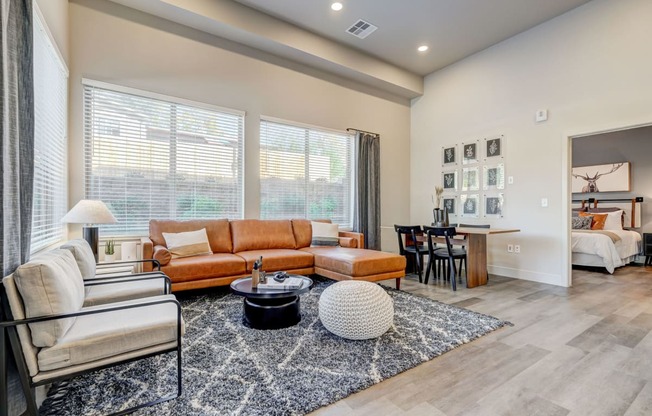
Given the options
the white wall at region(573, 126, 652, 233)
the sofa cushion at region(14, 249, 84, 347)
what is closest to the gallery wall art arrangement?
the white wall at region(573, 126, 652, 233)

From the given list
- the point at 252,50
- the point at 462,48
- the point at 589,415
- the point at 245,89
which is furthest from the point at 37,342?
the point at 462,48

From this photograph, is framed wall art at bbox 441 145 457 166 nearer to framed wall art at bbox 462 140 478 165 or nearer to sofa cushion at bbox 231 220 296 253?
framed wall art at bbox 462 140 478 165

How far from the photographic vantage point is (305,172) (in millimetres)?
5168

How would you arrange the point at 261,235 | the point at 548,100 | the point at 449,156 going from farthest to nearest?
the point at 449,156 → the point at 548,100 → the point at 261,235

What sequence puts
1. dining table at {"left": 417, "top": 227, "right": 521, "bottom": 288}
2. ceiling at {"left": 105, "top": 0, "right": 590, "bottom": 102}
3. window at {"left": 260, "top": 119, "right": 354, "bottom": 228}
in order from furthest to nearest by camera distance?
window at {"left": 260, "top": 119, "right": 354, "bottom": 228}, dining table at {"left": 417, "top": 227, "right": 521, "bottom": 288}, ceiling at {"left": 105, "top": 0, "right": 590, "bottom": 102}

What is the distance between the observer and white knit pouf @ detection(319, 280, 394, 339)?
2.34 metres

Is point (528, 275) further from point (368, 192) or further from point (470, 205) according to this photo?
point (368, 192)

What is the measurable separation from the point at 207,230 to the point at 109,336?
8.20ft

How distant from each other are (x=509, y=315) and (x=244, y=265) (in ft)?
9.22

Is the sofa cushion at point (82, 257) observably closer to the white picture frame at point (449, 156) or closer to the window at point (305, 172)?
the window at point (305, 172)

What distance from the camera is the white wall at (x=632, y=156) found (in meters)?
6.31

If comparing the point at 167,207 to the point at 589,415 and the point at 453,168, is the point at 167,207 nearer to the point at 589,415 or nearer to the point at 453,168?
the point at 589,415

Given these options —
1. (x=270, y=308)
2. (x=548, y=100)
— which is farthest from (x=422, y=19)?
(x=270, y=308)

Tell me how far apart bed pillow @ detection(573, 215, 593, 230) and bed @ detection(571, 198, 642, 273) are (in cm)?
22
